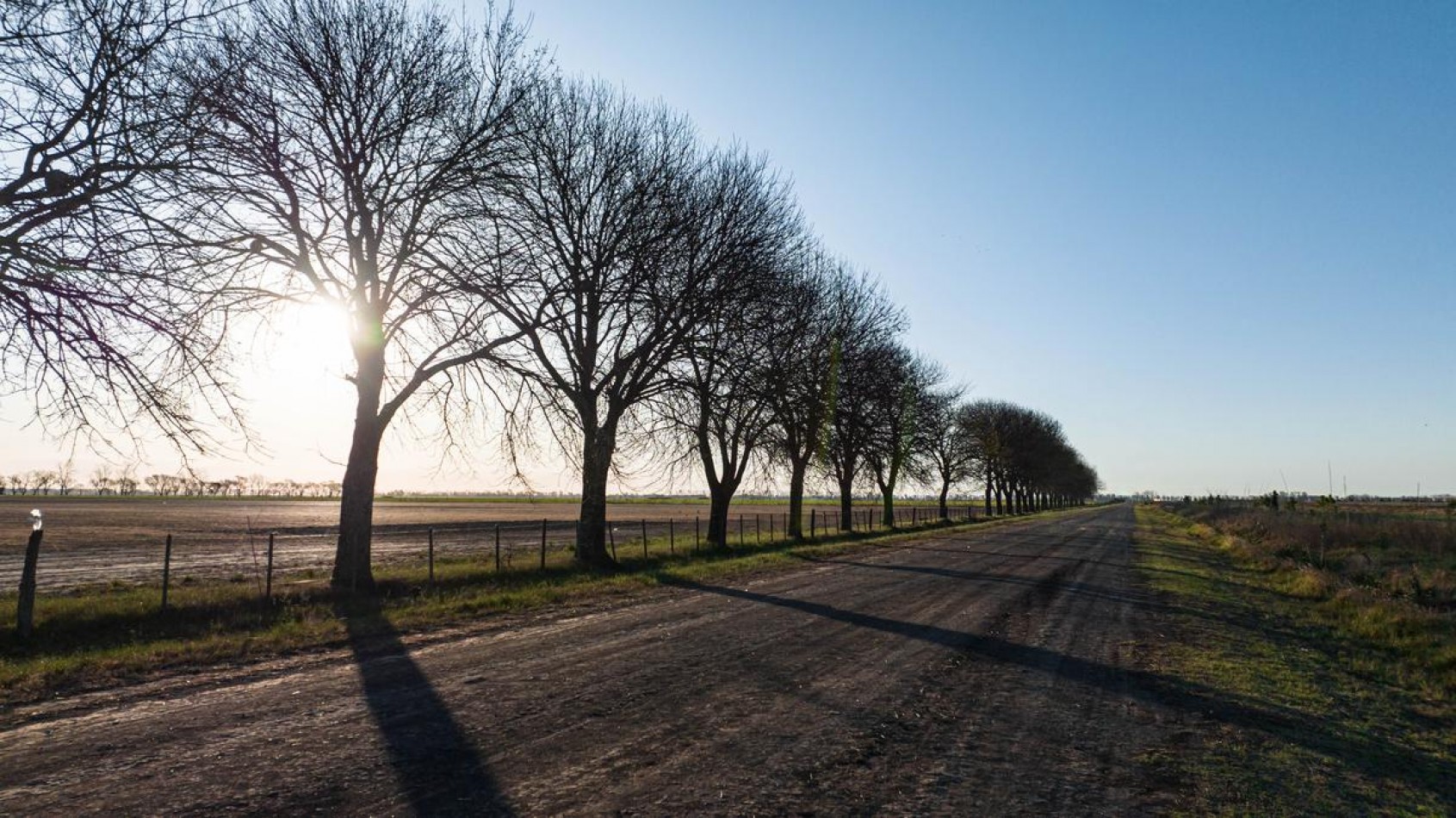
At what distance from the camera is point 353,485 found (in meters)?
16.7

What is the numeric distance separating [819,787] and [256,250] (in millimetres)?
14826

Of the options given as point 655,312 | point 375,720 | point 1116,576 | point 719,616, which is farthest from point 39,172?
point 1116,576

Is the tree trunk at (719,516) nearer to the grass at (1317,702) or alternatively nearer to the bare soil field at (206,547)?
the bare soil field at (206,547)

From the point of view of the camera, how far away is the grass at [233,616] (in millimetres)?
8891

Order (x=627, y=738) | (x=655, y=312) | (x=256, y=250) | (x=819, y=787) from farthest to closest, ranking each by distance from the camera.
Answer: (x=655, y=312) → (x=256, y=250) → (x=627, y=738) → (x=819, y=787)

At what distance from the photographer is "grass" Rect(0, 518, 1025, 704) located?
8.89 metres

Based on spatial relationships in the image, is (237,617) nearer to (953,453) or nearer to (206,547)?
(206,547)

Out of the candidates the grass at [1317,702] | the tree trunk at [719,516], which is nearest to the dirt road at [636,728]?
the grass at [1317,702]

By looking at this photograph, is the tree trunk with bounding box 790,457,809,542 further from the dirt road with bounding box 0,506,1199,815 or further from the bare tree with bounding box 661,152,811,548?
the dirt road with bounding box 0,506,1199,815

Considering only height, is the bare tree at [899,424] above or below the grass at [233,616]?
above

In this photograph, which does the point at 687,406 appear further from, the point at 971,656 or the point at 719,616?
the point at 971,656

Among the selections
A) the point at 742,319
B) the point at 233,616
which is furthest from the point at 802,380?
the point at 233,616

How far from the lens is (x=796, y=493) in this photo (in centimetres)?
3838

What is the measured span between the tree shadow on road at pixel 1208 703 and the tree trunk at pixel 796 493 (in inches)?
984
